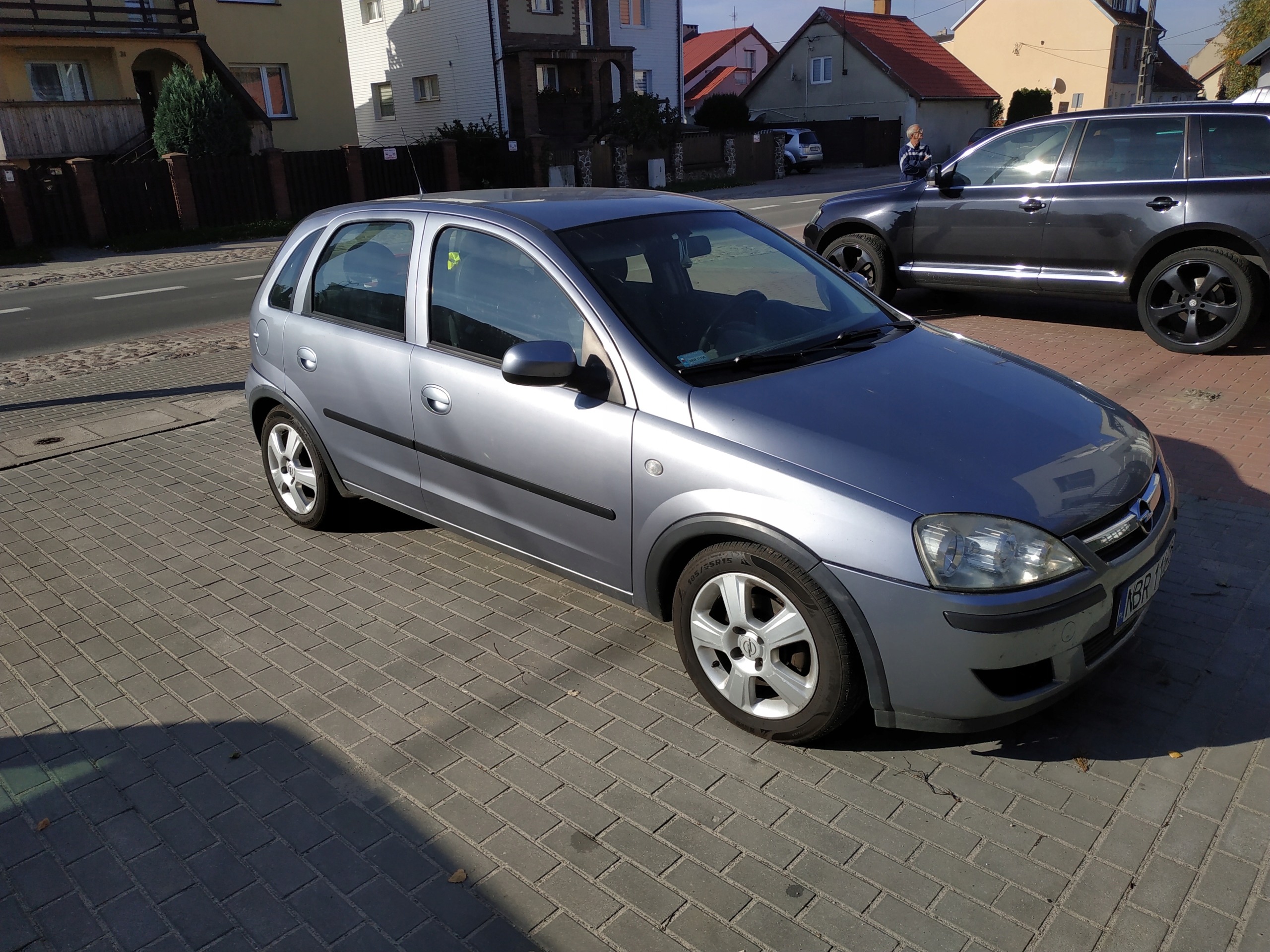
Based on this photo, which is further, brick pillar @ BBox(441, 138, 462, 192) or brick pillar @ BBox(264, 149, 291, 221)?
brick pillar @ BBox(441, 138, 462, 192)

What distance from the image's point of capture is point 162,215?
2420 cm

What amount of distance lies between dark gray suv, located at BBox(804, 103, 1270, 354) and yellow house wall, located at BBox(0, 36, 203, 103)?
2697 cm

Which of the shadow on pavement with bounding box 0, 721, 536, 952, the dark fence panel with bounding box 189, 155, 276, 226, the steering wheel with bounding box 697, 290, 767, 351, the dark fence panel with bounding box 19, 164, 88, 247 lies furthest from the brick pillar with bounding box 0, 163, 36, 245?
the steering wheel with bounding box 697, 290, 767, 351

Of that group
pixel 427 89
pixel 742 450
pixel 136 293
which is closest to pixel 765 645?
pixel 742 450

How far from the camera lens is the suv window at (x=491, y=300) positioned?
3906mm

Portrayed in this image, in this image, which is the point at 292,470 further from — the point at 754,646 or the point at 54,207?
the point at 54,207

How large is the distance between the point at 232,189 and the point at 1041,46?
166 feet

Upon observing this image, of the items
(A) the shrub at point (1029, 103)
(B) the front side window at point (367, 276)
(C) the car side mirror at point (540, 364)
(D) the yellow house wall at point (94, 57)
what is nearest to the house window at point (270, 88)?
(D) the yellow house wall at point (94, 57)

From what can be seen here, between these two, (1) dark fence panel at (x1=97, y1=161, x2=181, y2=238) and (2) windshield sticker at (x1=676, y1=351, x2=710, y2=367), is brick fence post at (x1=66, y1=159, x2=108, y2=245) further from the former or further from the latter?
(2) windshield sticker at (x1=676, y1=351, x2=710, y2=367)

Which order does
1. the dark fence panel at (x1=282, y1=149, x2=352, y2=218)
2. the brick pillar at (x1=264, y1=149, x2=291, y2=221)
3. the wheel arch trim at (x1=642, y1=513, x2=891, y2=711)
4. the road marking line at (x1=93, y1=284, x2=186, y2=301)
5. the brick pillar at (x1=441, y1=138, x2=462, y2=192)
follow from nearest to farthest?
the wheel arch trim at (x1=642, y1=513, x2=891, y2=711) < the road marking line at (x1=93, y1=284, x2=186, y2=301) < the brick pillar at (x1=264, y1=149, x2=291, y2=221) < the dark fence panel at (x1=282, y1=149, x2=352, y2=218) < the brick pillar at (x1=441, y1=138, x2=462, y2=192)

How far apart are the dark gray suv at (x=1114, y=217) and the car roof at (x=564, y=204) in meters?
5.16

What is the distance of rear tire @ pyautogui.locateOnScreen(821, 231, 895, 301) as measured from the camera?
998 cm

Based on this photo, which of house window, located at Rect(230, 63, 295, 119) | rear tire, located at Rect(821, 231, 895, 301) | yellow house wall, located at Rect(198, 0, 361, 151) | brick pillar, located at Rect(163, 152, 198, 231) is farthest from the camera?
house window, located at Rect(230, 63, 295, 119)

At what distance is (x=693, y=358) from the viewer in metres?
3.71
